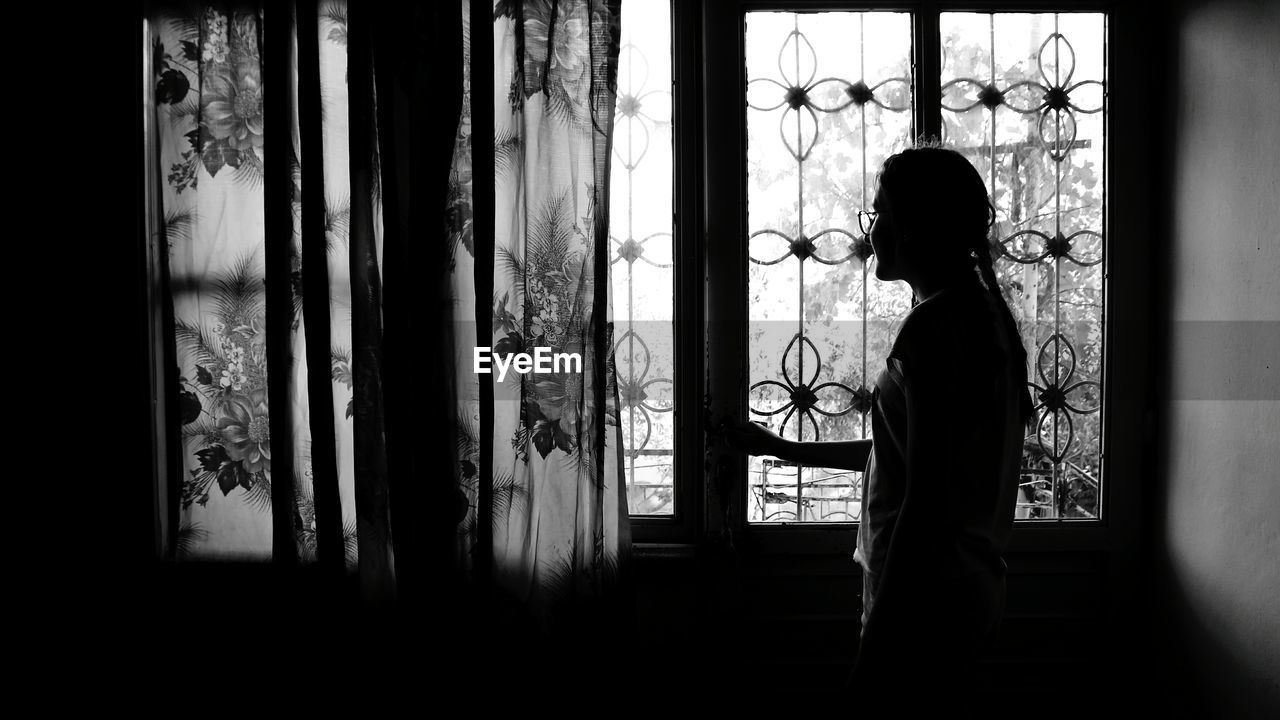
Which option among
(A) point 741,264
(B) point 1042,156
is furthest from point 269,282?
(B) point 1042,156

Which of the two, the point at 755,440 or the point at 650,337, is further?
the point at 650,337

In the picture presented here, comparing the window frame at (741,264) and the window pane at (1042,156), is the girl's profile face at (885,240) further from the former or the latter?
the window pane at (1042,156)

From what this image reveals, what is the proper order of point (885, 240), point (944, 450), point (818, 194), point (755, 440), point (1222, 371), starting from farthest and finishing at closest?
point (818, 194) → point (1222, 371) → point (755, 440) → point (885, 240) → point (944, 450)

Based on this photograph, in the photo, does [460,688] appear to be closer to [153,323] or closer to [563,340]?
[563,340]

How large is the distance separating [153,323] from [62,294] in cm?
21

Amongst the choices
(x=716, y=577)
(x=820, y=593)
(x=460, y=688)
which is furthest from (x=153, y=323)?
(x=820, y=593)

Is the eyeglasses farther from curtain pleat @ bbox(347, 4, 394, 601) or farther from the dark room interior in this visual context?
curtain pleat @ bbox(347, 4, 394, 601)

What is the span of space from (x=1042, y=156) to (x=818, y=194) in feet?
1.68

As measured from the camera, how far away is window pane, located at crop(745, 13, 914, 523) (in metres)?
1.60

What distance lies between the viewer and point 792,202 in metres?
1.61

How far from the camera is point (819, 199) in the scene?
160cm

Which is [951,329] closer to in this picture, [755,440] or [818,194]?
[755,440]

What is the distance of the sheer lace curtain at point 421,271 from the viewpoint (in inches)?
56.7

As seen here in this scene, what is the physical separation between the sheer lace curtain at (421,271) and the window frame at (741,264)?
22 cm
